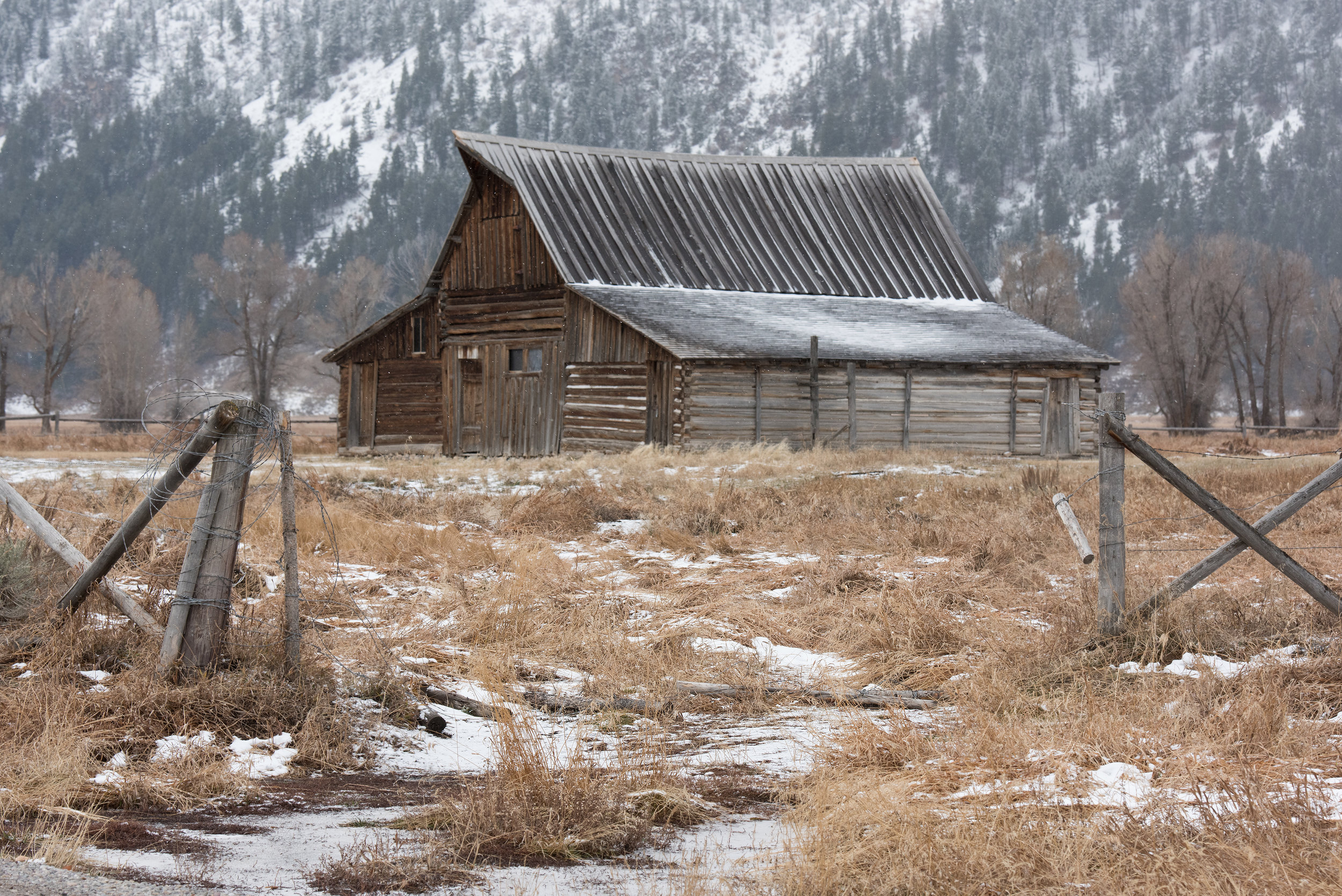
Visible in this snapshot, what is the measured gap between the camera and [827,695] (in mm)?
6938

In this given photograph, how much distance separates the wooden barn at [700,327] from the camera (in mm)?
25594

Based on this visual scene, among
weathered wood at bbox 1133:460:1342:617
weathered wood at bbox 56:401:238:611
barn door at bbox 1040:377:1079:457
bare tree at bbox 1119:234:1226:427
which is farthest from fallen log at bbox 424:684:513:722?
bare tree at bbox 1119:234:1226:427

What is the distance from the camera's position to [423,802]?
5.20 meters

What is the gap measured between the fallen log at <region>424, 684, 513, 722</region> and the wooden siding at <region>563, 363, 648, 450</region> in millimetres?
18291

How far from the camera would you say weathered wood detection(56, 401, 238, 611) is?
6.19 meters

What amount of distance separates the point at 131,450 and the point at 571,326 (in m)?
11.7

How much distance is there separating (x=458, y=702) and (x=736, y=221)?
85.6 feet

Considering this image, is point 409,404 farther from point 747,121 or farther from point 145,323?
point 747,121

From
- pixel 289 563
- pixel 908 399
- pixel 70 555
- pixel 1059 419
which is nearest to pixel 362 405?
pixel 908 399

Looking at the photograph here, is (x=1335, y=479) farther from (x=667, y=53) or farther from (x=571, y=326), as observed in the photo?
(x=667, y=53)

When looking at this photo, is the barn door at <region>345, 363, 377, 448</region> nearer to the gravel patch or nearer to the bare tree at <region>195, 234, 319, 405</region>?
the gravel patch

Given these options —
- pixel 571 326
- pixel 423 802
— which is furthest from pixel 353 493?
pixel 571 326

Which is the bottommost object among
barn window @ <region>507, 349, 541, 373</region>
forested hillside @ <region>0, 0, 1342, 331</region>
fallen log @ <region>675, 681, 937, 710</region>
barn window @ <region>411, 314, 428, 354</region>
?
fallen log @ <region>675, 681, 937, 710</region>

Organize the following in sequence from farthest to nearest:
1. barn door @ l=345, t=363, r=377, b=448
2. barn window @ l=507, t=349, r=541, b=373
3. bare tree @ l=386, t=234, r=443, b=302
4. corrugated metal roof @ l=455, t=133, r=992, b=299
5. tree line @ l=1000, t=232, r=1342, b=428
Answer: bare tree @ l=386, t=234, r=443, b=302, tree line @ l=1000, t=232, r=1342, b=428, barn door @ l=345, t=363, r=377, b=448, corrugated metal roof @ l=455, t=133, r=992, b=299, barn window @ l=507, t=349, r=541, b=373
